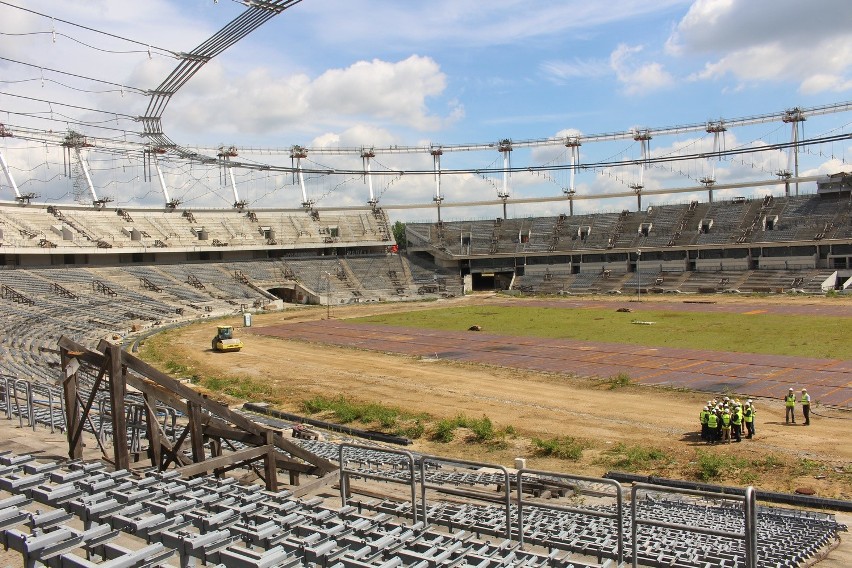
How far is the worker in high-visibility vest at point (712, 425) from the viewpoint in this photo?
19203mm

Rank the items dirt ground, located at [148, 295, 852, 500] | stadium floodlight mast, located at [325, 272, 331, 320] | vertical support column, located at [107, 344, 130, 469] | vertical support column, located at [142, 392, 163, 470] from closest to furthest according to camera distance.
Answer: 1. vertical support column, located at [107, 344, 130, 469]
2. vertical support column, located at [142, 392, 163, 470]
3. dirt ground, located at [148, 295, 852, 500]
4. stadium floodlight mast, located at [325, 272, 331, 320]

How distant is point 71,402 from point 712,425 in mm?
16734

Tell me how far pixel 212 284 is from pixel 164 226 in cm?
1171

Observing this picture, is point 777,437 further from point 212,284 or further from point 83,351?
point 212,284

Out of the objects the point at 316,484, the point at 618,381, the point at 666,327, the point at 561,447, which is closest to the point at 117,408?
the point at 316,484

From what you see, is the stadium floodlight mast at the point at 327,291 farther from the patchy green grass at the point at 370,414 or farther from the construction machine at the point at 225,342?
the patchy green grass at the point at 370,414

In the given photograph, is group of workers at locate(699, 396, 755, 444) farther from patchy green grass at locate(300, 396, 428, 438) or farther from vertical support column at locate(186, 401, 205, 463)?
vertical support column at locate(186, 401, 205, 463)

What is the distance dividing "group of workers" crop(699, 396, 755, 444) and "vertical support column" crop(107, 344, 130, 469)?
1598cm

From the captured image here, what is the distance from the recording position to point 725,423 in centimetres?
1920

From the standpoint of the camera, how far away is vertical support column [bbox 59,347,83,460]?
1095cm

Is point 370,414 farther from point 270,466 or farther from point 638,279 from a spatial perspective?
point 638,279

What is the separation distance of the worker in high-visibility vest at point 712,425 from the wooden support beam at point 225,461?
1406 cm

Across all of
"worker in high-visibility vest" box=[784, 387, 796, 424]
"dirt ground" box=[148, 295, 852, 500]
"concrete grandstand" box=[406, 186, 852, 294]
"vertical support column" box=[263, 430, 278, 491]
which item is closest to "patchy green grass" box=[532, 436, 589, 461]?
"dirt ground" box=[148, 295, 852, 500]

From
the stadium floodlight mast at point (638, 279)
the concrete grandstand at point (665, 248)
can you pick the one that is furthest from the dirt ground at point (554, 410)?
the concrete grandstand at point (665, 248)
